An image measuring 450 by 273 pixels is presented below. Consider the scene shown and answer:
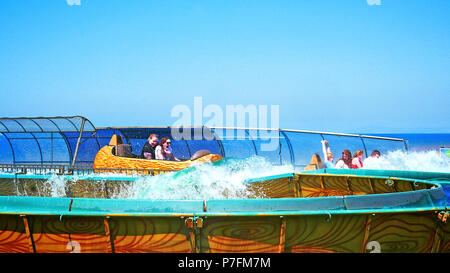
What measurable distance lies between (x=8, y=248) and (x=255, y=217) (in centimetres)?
288

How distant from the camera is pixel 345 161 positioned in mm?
12523

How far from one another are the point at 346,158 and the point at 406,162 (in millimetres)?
1869

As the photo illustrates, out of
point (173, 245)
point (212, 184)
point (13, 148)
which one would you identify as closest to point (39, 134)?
point (13, 148)

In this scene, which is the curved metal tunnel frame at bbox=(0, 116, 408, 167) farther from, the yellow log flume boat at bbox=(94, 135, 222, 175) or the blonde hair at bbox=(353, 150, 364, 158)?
the yellow log flume boat at bbox=(94, 135, 222, 175)

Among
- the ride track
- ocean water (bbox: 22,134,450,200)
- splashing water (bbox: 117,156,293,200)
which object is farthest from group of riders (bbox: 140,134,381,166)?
the ride track

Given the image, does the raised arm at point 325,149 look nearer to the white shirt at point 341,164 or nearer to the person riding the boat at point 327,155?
the person riding the boat at point 327,155

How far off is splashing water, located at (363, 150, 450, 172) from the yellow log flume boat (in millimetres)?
5265

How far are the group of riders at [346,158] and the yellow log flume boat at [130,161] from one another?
369 cm

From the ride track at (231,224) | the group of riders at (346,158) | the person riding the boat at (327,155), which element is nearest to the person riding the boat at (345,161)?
the group of riders at (346,158)

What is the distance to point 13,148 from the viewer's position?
17.9 m

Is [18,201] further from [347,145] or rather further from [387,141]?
[387,141]

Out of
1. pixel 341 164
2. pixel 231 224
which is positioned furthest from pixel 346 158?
pixel 231 224

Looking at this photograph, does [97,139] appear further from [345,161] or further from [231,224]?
[231,224]

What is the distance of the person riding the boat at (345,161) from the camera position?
12.4 meters
